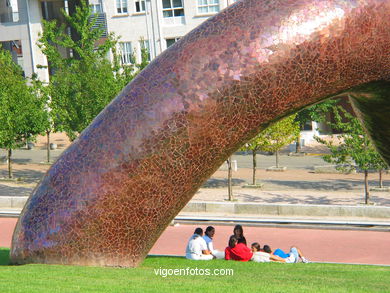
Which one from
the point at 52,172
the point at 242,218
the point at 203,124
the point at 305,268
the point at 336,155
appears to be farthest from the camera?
the point at 336,155

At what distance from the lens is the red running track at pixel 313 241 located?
17250mm

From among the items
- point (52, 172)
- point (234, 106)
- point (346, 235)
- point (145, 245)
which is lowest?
point (346, 235)

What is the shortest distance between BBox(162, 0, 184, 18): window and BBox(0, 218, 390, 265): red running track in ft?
81.9

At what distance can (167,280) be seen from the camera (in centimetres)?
978

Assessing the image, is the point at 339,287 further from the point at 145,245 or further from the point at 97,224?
the point at 97,224

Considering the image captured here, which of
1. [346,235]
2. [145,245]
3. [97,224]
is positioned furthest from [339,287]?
[346,235]

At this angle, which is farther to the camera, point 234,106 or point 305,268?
point 305,268

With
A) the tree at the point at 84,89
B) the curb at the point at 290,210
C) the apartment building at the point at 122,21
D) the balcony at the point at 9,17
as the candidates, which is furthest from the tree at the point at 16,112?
the balcony at the point at 9,17

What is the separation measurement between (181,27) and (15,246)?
113 ft

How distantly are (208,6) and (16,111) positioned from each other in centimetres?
1640

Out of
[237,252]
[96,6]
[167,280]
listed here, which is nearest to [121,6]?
[96,6]

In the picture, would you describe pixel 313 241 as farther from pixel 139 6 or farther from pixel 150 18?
pixel 139 6

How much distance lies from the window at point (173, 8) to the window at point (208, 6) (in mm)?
1247

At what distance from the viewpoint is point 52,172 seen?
10.3 m
